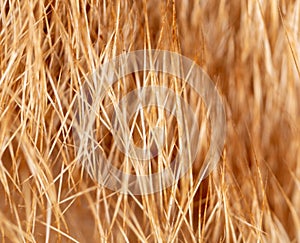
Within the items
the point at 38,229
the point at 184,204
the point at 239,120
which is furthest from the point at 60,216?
the point at 239,120

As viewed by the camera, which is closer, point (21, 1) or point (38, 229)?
point (38, 229)

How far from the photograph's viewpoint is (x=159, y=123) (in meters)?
0.96

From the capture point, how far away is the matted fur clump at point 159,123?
0.92 meters

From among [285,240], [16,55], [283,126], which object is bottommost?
[285,240]

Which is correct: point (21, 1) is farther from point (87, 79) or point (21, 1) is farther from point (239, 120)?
point (239, 120)

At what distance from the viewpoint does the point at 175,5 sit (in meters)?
1.02

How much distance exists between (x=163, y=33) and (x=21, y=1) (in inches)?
9.1

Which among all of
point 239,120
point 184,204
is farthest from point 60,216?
point 239,120

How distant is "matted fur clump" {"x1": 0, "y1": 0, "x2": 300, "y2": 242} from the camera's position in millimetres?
920

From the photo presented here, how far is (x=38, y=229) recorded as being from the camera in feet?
3.07

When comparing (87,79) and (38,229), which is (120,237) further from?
(87,79)

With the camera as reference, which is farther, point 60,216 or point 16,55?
point 16,55

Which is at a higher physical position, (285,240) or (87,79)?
(87,79)

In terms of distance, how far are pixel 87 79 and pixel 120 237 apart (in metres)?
0.22
